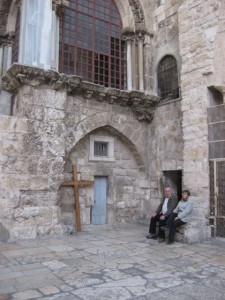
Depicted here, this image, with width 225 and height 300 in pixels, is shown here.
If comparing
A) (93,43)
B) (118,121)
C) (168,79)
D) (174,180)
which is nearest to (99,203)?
(174,180)

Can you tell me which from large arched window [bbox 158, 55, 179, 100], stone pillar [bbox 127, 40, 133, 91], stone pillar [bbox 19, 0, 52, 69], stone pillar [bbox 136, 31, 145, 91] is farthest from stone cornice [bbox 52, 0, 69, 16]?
large arched window [bbox 158, 55, 179, 100]

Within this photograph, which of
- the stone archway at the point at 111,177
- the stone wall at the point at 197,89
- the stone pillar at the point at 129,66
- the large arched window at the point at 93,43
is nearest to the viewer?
the stone wall at the point at 197,89

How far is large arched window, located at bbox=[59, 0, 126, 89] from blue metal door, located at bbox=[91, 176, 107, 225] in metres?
2.68

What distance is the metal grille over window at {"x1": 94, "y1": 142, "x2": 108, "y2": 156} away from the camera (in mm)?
8336

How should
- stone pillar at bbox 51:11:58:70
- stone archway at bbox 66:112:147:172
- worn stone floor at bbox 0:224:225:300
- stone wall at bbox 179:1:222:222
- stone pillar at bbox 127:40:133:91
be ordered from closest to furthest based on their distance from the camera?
worn stone floor at bbox 0:224:225:300, stone wall at bbox 179:1:222:222, stone pillar at bbox 51:11:58:70, stone archway at bbox 66:112:147:172, stone pillar at bbox 127:40:133:91

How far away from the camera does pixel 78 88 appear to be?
294 inches

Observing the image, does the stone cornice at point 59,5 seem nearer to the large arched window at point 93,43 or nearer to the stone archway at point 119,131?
the large arched window at point 93,43

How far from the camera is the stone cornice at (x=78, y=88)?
6574 mm

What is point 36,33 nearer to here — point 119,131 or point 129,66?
point 129,66

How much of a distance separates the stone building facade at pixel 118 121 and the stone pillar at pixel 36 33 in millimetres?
23

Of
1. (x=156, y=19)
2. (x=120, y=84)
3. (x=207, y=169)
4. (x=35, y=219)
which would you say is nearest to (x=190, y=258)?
(x=207, y=169)

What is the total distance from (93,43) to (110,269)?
20.2 feet

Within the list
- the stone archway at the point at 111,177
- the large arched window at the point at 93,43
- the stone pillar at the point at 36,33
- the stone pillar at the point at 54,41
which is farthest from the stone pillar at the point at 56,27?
the stone archway at the point at 111,177

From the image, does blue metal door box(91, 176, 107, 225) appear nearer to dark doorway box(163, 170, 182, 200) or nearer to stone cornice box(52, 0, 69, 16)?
dark doorway box(163, 170, 182, 200)
